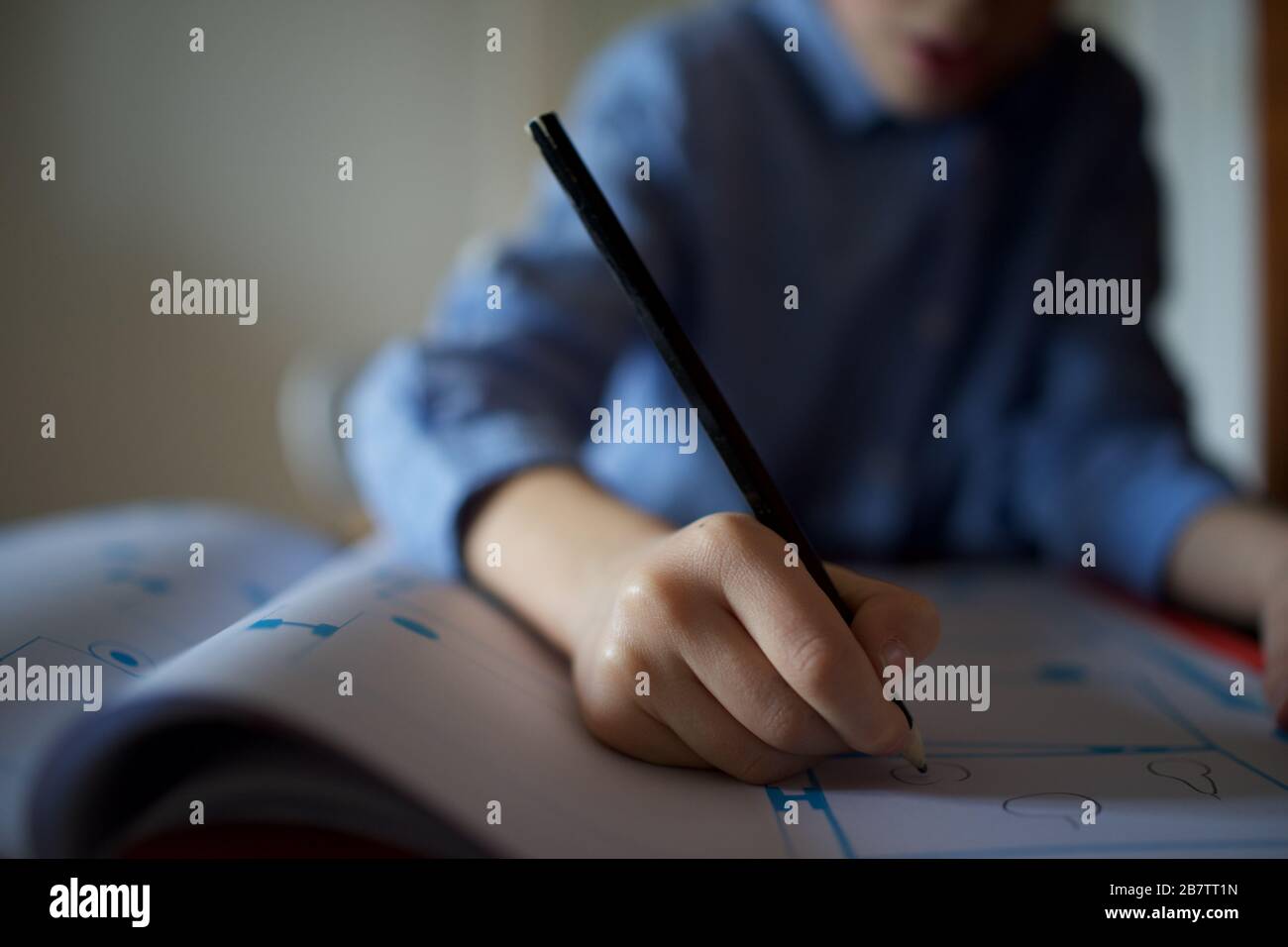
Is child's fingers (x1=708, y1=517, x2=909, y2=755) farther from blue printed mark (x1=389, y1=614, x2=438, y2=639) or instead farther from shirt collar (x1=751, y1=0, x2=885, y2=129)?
shirt collar (x1=751, y1=0, x2=885, y2=129)

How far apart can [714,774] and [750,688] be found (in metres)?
0.02

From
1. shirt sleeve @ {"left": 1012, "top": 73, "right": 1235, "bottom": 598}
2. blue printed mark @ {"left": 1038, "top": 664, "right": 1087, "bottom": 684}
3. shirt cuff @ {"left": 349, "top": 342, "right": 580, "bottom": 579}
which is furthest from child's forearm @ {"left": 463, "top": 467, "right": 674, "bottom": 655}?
shirt sleeve @ {"left": 1012, "top": 73, "right": 1235, "bottom": 598}

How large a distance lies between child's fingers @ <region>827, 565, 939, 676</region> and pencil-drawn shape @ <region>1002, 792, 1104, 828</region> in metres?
0.03

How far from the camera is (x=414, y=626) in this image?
210mm

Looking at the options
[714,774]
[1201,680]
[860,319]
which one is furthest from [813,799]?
[860,319]

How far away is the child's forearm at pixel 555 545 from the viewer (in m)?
0.21

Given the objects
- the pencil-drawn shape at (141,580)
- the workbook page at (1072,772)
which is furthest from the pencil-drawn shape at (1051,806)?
the pencil-drawn shape at (141,580)

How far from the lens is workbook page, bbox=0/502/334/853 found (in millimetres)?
172

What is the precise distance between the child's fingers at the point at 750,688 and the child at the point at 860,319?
0.11 m

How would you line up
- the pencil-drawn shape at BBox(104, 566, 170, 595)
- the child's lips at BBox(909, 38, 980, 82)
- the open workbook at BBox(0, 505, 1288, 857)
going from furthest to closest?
the child's lips at BBox(909, 38, 980, 82), the pencil-drawn shape at BBox(104, 566, 170, 595), the open workbook at BBox(0, 505, 1288, 857)

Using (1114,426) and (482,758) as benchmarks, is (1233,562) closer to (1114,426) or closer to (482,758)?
(1114,426)

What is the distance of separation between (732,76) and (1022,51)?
0.12 meters

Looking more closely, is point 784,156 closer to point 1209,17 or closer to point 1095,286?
point 1095,286

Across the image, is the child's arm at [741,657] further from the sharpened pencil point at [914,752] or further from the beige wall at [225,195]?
the beige wall at [225,195]
